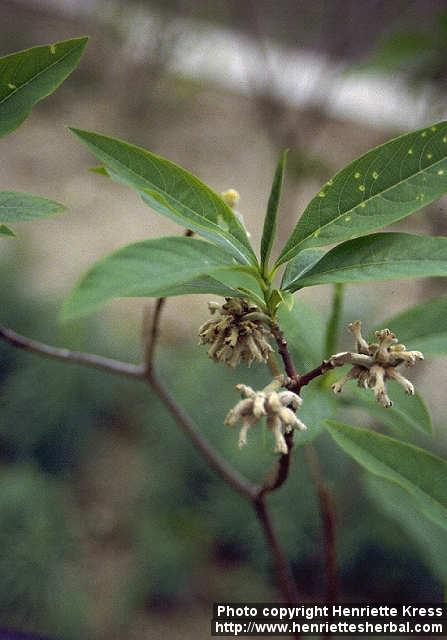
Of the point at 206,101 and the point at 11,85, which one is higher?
the point at 206,101

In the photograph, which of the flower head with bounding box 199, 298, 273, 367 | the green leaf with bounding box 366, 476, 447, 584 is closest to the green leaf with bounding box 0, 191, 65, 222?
the flower head with bounding box 199, 298, 273, 367

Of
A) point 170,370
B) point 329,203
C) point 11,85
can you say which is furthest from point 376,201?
point 170,370

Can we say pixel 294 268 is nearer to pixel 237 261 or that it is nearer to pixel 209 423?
pixel 237 261

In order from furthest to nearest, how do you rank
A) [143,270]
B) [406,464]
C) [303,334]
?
[303,334]
[406,464]
[143,270]

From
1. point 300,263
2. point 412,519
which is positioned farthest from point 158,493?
point 300,263

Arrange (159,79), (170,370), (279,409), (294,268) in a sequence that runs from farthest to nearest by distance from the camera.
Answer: (159,79)
(170,370)
(294,268)
(279,409)

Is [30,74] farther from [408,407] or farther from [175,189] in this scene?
[408,407]

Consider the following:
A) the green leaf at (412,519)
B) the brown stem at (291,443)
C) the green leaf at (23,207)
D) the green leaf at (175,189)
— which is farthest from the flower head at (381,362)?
the green leaf at (412,519)

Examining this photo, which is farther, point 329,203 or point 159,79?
point 159,79

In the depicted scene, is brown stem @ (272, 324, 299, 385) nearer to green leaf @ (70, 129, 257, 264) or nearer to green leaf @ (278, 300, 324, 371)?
green leaf @ (70, 129, 257, 264)
